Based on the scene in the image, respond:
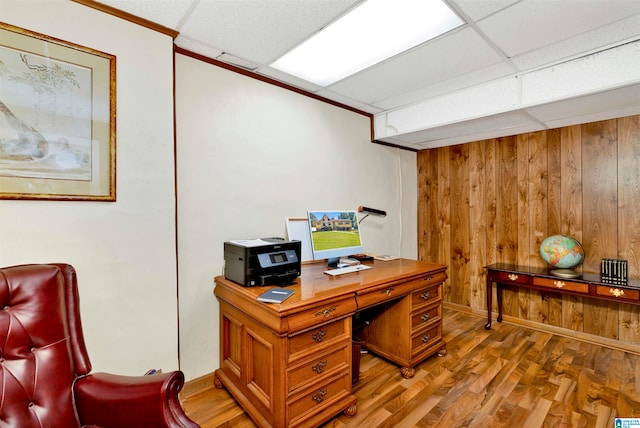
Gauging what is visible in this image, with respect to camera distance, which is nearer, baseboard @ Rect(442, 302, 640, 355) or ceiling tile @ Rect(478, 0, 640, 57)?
ceiling tile @ Rect(478, 0, 640, 57)

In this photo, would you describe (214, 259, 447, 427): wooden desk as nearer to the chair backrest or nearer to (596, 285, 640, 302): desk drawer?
the chair backrest

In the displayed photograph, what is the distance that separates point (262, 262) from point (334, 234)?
1.03 meters

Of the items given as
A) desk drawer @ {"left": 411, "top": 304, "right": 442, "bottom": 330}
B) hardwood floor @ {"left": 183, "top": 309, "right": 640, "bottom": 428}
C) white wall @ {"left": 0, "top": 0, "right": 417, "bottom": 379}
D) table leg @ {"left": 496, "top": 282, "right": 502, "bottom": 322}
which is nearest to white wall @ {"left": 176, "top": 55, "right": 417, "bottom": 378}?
white wall @ {"left": 0, "top": 0, "right": 417, "bottom": 379}

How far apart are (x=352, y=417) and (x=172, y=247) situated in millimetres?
1537

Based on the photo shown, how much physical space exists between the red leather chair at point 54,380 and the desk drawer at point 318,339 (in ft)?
2.03

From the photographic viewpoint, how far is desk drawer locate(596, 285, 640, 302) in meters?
2.40

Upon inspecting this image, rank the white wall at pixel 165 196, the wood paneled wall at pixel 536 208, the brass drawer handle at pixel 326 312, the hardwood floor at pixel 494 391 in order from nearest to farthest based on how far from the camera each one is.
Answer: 1. the white wall at pixel 165 196
2. the brass drawer handle at pixel 326 312
3. the hardwood floor at pixel 494 391
4. the wood paneled wall at pixel 536 208

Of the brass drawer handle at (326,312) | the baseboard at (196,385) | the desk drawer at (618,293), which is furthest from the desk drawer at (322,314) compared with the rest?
the desk drawer at (618,293)

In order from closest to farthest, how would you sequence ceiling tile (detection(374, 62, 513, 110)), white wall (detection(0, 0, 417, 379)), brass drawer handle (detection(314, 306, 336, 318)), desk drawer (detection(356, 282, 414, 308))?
white wall (detection(0, 0, 417, 379))
brass drawer handle (detection(314, 306, 336, 318))
desk drawer (detection(356, 282, 414, 308))
ceiling tile (detection(374, 62, 513, 110))

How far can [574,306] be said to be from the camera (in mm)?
2982

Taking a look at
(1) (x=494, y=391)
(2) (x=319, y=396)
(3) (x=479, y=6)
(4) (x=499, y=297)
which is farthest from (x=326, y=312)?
(4) (x=499, y=297)

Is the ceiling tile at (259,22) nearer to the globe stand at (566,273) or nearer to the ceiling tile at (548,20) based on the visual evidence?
the ceiling tile at (548,20)

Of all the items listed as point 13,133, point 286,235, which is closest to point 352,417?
point 286,235

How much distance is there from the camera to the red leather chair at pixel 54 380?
1079 millimetres
